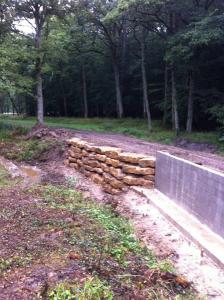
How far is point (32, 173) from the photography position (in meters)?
14.0

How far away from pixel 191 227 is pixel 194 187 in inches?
31.3

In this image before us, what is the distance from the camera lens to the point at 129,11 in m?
23.9

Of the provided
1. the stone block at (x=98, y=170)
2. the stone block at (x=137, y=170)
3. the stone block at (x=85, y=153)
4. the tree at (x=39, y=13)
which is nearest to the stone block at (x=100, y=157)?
the stone block at (x=98, y=170)

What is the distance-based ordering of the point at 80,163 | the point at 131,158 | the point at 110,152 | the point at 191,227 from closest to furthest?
the point at 191,227 < the point at 131,158 < the point at 110,152 < the point at 80,163

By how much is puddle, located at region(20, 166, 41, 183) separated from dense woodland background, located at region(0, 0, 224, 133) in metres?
9.19

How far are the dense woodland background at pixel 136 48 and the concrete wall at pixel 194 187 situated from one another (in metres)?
13.0

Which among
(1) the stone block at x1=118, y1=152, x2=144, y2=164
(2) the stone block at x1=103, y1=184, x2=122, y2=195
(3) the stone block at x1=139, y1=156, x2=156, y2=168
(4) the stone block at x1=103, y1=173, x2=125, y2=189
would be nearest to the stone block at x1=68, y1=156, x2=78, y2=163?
(4) the stone block at x1=103, y1=173, x2=125, y2=189

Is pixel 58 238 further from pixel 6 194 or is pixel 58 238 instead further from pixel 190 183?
pixel 6 194

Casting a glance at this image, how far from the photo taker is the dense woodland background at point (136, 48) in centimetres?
2264

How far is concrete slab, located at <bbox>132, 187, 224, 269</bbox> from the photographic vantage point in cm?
566

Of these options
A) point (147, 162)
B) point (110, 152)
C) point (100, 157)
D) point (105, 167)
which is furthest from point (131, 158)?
point (100, 157)

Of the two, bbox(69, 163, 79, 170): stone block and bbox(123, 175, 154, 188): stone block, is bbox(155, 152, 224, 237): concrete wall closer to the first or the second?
bbox(123, 175, 154, 188): stone block

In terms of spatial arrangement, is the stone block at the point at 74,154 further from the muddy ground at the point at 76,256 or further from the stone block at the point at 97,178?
the muddy ground at the point at 76,256

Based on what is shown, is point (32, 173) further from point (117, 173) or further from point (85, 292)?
point (85, 292)
